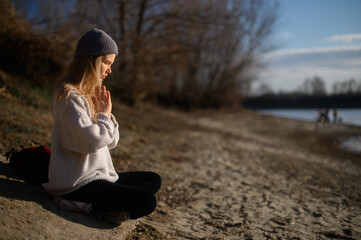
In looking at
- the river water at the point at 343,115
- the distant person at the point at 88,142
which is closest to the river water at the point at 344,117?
the river water at the point at 343,115

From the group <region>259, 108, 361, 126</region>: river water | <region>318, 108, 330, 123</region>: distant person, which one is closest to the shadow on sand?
<region>318, 108, 330, 123</region>: distant person

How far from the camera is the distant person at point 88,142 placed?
200cm

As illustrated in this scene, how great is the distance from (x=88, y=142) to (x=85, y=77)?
20.3 inches

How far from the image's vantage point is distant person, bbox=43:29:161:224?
200 cm

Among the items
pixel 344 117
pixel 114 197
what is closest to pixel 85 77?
pixel 114 197

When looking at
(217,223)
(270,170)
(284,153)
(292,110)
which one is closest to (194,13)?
(284,153)

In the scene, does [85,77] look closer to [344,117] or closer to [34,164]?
[34,164]

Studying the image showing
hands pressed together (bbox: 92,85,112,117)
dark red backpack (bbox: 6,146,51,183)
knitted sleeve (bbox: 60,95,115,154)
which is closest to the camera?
knitted sleeve (bbox: 60,95,115,154)

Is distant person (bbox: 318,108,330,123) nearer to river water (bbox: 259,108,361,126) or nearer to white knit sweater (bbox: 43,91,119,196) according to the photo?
river water (bbox: 259,108,361,126)

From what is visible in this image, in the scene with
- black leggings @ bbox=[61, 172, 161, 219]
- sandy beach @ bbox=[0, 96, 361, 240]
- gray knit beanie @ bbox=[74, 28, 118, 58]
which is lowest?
sandy beach @ bbox=[0, 96, 361, 240]

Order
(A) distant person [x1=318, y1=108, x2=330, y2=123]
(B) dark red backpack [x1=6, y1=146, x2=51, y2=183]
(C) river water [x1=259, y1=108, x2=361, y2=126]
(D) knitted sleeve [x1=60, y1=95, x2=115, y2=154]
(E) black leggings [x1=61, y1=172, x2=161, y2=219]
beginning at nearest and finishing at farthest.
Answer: (D) knitted sleeve [x1=60, y1=95, x2=115, y2=154] → (E) black leggings [x1=61, y1=172, x2=161, y2=219] → (B) dark red backpack [x1=6, y1=146, x2=51, y2=183] → (A) distant person [x1=318, y1=108, x2=330, y2=123] → (C) river water [x1=259, y1=108, x2=361, y2=126]

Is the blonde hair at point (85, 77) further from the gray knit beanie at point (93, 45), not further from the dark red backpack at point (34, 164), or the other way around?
the dark red backpack at point (34, 164)

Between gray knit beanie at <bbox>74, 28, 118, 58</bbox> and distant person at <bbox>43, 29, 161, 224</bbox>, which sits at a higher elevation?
gray knit beanie at <bbox>74, 28, 118, 58</bbox>

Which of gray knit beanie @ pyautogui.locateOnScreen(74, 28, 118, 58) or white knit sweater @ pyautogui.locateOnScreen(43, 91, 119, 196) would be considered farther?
gray knit beanie @ pyautogui.locateOnScreen(74, 28, 118, 58)
